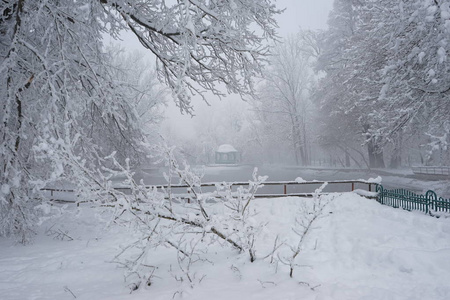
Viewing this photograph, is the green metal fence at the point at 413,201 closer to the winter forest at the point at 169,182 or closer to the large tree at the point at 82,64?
the winter forest at the point at 169,182

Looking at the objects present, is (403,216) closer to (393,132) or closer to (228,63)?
(393,132)

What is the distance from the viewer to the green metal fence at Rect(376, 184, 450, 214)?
8.06 metres

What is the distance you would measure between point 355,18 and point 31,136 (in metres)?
28.5

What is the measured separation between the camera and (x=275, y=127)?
44219mm

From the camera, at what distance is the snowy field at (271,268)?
11.7 ft

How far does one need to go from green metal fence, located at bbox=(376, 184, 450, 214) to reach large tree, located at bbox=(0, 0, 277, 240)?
677 cm

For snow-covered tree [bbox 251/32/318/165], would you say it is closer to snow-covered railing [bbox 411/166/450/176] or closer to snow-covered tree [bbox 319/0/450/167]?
snow-covered railing [bbox 411/166/450/176]

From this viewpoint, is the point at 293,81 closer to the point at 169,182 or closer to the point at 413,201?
the point at 413,201

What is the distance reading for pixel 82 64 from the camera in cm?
556

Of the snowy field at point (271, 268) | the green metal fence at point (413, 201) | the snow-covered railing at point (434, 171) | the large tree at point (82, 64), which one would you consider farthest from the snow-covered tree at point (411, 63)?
the snow-covered railing at point (434, 171)

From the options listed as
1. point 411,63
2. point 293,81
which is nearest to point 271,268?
point 411,63

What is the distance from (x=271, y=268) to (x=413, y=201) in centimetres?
741

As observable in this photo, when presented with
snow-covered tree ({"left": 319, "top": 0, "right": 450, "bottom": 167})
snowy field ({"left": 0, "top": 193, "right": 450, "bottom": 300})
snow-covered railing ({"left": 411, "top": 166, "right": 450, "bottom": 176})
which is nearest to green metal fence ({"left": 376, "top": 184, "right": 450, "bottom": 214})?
snowy field ({"left": 0, "top": 193, "right": 450, "bottom": 300})

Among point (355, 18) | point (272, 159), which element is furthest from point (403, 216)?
point (272, 159)
